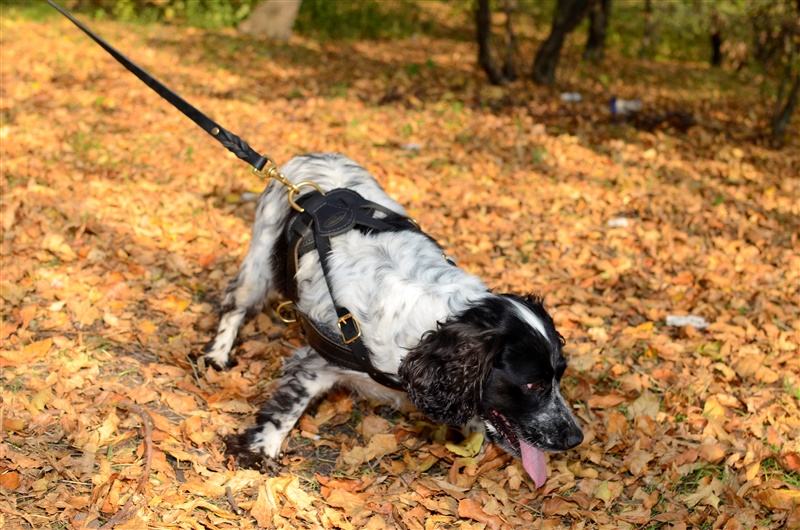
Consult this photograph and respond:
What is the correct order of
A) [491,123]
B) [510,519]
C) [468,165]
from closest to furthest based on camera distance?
[510,519] < [468,165] < [491,123]

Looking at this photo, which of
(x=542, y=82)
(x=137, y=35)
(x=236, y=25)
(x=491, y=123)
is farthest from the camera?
(x=236, y=25)

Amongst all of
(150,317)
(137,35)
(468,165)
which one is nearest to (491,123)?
(468,165)

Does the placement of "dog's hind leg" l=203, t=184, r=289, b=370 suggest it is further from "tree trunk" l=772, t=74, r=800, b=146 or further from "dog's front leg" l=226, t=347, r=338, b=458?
"tree trunk" l=772, t=74, r=800, b=146

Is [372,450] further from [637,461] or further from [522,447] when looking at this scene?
[637,461]

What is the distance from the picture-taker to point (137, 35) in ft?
50.8

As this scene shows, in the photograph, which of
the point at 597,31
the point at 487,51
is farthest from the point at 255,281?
the point at 597,31

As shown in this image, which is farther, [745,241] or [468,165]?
[468,165]

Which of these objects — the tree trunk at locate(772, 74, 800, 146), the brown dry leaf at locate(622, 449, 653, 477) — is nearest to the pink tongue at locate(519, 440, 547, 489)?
the brown dry leaf at locate(622, 449, 653, 477)

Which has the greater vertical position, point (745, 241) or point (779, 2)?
point (779, 2)

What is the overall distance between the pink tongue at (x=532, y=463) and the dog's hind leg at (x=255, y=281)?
1997 millimetres

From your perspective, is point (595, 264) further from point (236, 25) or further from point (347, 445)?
point (236, 25)

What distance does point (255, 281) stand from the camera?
5000 millimetres

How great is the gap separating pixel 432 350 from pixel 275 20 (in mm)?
15023

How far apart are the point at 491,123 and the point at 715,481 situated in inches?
286
